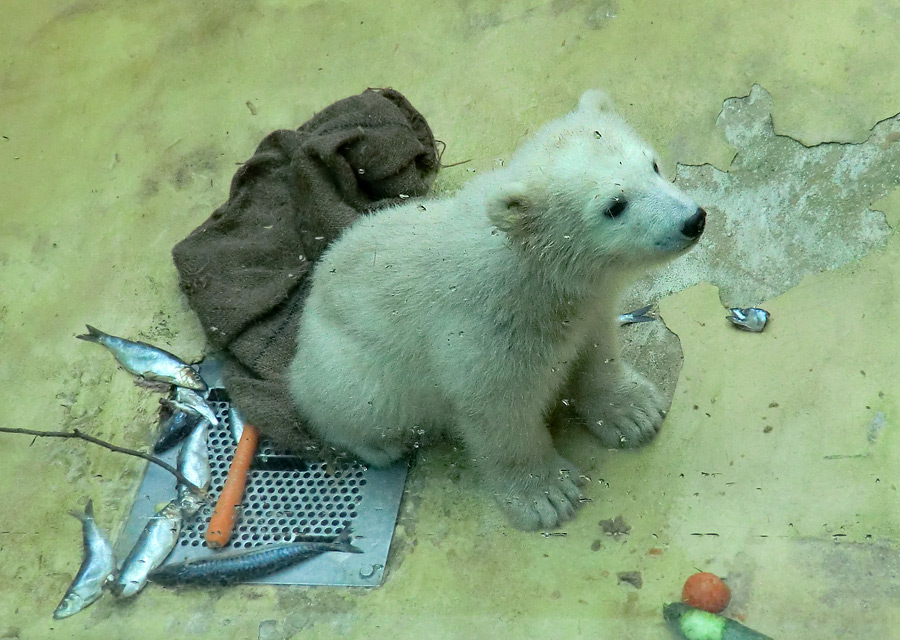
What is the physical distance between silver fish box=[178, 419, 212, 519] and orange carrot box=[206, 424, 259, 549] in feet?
0.31

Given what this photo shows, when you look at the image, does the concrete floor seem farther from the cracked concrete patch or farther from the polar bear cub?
the polar bear cub

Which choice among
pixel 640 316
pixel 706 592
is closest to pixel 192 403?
pixel 640 316

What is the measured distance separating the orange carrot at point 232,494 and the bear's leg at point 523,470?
0.89 meters

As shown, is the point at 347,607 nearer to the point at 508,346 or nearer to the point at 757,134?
the point at 508,346

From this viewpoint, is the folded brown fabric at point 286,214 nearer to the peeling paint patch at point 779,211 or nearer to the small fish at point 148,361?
the small fish at point 148,361

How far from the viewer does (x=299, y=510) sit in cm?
311

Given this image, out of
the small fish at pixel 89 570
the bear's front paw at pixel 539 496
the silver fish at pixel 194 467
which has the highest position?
the small fish at pixel 89 570

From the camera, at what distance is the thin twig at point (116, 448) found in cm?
321

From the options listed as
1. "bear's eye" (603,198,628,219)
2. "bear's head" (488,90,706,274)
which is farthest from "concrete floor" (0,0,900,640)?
"bear's eye" (603,198,628,219)

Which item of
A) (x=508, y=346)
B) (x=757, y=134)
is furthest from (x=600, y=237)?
(x=757, y=134)

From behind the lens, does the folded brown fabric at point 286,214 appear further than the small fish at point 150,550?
Yes

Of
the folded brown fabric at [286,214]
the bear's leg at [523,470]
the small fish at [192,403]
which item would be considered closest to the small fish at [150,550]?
the small fish at [192,403]

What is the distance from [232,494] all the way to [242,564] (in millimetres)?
341

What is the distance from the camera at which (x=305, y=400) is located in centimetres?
325
